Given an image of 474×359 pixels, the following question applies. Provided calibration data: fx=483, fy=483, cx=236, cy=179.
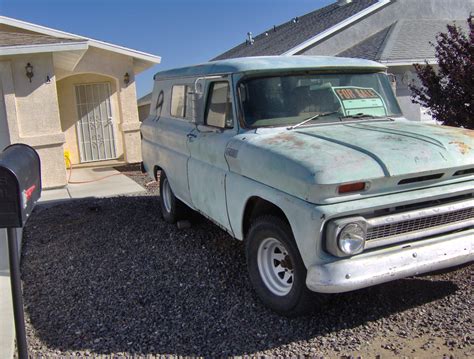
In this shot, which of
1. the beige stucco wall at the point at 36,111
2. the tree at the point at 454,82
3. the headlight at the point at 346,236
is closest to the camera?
the headlight at the point at 346,236

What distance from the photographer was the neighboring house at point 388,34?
14422 mm

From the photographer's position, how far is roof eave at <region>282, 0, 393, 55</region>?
15.3 metres

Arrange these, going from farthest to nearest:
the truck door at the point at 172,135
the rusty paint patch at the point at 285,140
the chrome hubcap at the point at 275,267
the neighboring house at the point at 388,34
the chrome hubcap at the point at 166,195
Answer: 1. the neighboring house at the point at 388,34
2. the chrome hubcap at the point at 166,195
3. the truck door at the point at 172,135
4. the chrome hubcap at the point at 275,267
5. the rusty paint patch at the point at 285,140

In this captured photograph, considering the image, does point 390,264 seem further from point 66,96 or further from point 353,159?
point 66,96

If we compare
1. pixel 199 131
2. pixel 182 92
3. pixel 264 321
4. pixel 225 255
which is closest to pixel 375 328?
pixel 264 321

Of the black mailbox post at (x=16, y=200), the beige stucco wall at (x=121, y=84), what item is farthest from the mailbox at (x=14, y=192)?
the beige stucco wall at (x=121, y=84)

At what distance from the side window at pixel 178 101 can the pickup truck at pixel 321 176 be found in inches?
16.6

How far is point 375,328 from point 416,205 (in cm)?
100

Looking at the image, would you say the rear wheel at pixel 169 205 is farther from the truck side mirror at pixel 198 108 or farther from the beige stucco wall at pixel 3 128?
the beige stucco wall at pixel 3 128

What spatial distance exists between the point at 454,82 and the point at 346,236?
18.0 feet

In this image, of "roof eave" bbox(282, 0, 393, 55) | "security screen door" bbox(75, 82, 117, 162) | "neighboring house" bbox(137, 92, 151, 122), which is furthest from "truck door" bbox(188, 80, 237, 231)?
"neighboring house" bbox(137, 92, 151, 122)

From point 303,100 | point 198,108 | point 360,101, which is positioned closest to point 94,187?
point 198,108

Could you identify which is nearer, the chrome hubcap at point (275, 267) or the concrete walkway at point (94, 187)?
the chrome hubcap at point (275, 267)

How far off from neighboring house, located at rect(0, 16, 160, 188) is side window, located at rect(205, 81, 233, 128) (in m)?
4.09
